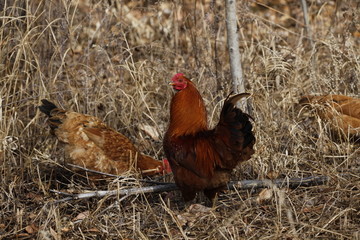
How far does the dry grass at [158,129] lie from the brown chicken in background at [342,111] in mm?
161

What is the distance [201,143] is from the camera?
12.9ft

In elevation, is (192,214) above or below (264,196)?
below

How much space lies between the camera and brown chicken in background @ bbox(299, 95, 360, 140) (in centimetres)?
482

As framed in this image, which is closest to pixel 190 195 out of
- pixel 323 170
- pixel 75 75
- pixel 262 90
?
pixel 323 170

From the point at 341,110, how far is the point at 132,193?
2.23 meters

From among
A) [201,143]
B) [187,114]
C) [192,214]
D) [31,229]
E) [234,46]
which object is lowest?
[31,229]

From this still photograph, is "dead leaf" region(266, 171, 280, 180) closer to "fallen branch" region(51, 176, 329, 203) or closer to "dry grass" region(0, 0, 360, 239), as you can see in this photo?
"dry grass" region(0, 0, 360, 239)

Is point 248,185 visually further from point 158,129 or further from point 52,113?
point 52,113

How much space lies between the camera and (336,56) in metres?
5.30

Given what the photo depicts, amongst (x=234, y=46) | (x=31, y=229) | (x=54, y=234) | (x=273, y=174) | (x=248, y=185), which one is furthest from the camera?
(x=234, y=46)

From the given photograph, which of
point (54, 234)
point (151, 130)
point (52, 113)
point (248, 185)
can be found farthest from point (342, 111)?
point (54, 234)

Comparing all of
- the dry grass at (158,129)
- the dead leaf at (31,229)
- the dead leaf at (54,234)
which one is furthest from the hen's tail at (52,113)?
the dead leaf at (54,234)

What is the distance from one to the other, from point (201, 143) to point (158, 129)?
45.3 inches

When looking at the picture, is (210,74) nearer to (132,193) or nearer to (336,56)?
(336,56)
